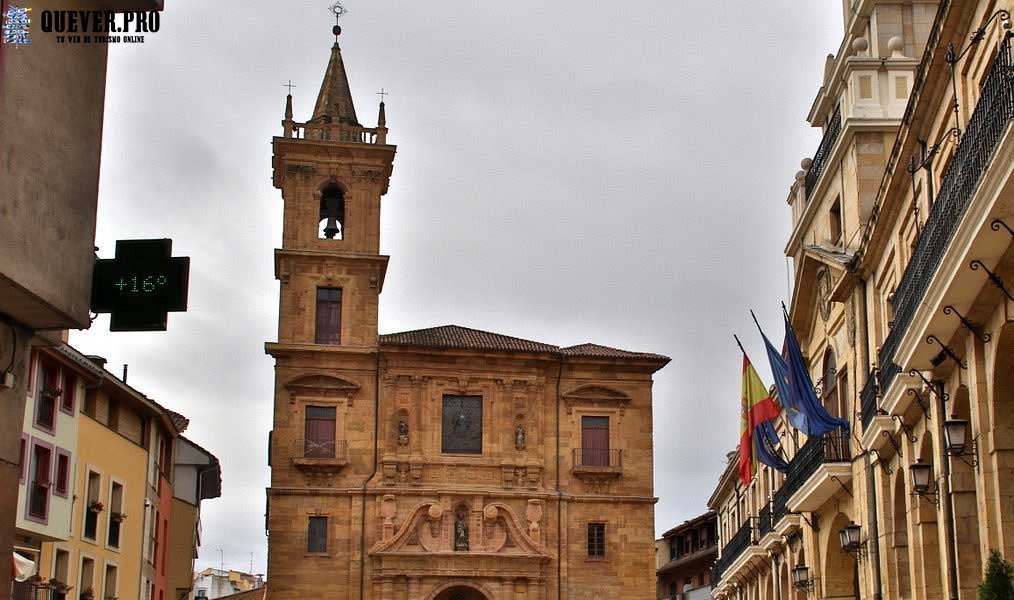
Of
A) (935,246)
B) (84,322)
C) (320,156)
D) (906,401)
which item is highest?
(320,156)

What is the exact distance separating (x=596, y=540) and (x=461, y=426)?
6.29 meters

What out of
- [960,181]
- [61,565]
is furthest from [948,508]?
[61,565]

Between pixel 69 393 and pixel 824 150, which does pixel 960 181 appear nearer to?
pixel 824 150

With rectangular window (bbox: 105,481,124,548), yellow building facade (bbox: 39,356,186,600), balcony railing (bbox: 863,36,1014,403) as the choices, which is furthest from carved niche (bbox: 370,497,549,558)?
balcony railing (bbox: 863,36,1014,403)

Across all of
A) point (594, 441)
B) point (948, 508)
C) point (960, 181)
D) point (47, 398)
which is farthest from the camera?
point (594, 441)

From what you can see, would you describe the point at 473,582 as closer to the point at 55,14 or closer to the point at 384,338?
the point at 384,338

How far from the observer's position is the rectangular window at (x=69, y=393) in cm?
3519

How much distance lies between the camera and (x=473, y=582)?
4847 centimetres

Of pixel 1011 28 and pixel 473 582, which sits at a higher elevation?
pixel 1011 28

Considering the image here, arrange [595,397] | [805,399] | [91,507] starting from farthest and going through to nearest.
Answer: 1. [595,397]
2. [91,507]
3. [805,399]

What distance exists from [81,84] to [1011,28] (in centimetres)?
1024

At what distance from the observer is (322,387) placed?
49.5 meters

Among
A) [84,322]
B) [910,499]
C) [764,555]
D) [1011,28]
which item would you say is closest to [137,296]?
[84,322]

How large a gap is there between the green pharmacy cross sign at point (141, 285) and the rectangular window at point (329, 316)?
40069mm
